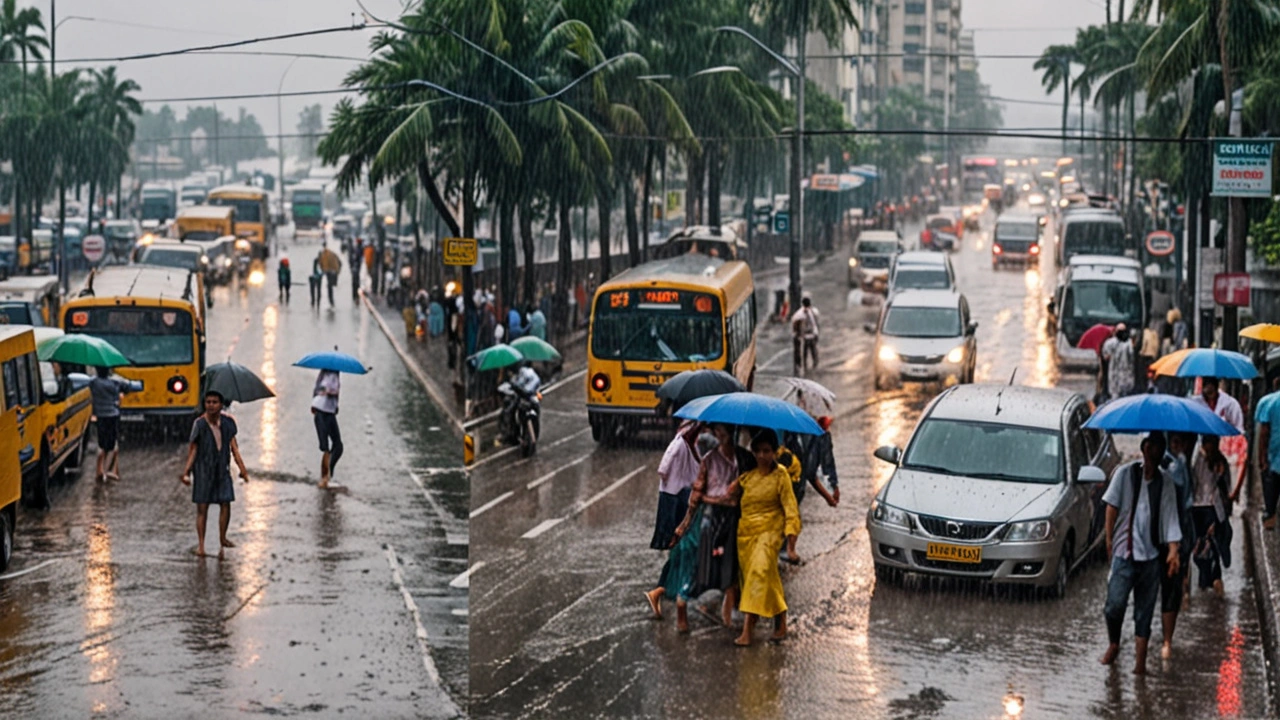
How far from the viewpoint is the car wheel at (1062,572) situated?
50.1ft

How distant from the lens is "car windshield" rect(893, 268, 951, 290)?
48.7 metres

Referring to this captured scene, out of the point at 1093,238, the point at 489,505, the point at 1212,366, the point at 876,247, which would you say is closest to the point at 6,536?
the point at 489,505

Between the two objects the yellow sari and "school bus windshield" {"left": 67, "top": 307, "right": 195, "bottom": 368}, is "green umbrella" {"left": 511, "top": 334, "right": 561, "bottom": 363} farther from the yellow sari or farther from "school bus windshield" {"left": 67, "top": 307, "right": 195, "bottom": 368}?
the yellow sari

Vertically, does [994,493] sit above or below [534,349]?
below

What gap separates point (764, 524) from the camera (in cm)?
1324

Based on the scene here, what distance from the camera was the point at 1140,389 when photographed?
31.0 meters

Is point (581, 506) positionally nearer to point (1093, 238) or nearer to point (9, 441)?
point (9, 441)

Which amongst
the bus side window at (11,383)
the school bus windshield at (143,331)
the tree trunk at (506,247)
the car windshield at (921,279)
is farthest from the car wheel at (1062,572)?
the car windshield at (921,279)

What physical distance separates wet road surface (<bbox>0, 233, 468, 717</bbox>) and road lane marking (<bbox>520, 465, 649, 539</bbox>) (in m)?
0.77

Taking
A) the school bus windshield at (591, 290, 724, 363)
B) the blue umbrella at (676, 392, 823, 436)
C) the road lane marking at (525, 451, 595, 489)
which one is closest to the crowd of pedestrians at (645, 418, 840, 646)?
the blue umbrella at (676, 392, 823, 436)

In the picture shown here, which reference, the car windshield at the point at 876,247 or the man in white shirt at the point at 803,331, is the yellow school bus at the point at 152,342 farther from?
the car windshield at the point at 876,247

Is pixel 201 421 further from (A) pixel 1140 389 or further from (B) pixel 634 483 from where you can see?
(A) pixel 1140 389

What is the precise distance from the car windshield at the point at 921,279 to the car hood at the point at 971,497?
108ft

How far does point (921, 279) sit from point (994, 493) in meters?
33.9
